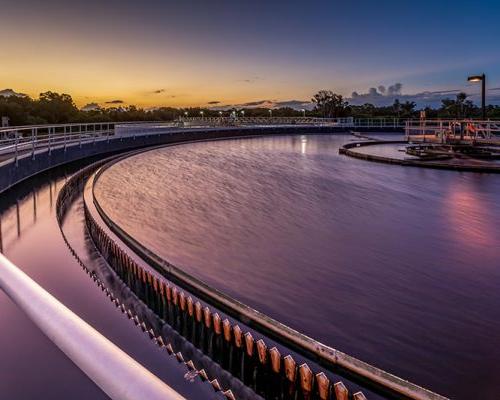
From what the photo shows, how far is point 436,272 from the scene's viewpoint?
25.9 ft

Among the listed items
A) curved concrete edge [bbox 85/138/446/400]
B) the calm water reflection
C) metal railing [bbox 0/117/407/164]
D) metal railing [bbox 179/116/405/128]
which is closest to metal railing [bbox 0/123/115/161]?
metal railing [bbox 0/117/407/164]

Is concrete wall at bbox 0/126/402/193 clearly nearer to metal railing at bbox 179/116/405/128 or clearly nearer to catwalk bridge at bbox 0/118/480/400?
catwalk bridge at bbox 0/118/480/400

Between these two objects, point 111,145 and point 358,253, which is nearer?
point 358,253

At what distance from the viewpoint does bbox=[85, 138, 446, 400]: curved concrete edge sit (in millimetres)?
3908

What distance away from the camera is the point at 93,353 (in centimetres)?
128

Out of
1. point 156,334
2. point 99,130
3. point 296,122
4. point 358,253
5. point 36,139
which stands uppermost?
point 296,122

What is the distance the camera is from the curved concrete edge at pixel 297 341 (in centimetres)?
391

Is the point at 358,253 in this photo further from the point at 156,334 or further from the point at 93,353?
the point at 93,353

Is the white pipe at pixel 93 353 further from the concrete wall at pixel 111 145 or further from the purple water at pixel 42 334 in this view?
the concrete wall at pixel 111 145

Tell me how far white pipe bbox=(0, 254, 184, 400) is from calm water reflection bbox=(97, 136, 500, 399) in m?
4.14

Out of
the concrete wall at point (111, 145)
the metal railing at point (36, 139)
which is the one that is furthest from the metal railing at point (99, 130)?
the concrete wall at point (111, 145)

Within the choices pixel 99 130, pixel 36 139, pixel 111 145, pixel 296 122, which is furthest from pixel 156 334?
pixel 296 122

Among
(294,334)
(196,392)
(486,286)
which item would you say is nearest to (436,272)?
(486,286)

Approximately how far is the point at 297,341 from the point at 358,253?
4408mm
